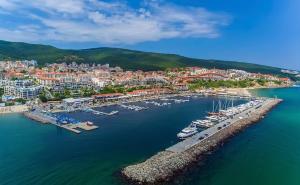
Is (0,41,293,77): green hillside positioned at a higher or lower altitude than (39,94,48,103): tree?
higher

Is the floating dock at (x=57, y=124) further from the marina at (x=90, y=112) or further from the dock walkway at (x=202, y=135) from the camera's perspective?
the dock walkway at (x=202, y=135)

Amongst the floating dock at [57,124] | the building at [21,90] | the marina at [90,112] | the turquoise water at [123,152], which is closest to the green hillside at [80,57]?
the building at [21,90]

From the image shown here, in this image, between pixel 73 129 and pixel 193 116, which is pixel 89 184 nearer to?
pixel 73 129

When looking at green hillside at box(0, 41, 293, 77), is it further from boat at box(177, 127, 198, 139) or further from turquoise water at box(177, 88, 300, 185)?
turquoise water at box(177, 88, 300, 185)

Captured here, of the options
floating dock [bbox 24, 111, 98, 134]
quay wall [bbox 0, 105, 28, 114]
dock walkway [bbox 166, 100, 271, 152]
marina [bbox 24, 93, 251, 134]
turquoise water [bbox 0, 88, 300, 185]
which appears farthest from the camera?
quay wall [bbox 0, 105, 28, 114]

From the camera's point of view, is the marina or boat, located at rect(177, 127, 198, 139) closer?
boat, located at rect(177, 127, 198, 139)

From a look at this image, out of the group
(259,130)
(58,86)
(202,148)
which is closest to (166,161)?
(202,148)

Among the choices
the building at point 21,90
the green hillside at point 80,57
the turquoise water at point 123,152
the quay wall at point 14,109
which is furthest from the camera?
the green hillside at point 80,57

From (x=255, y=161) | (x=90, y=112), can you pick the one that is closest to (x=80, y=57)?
(x=90, y=112)

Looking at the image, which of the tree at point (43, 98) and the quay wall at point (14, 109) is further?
the tree at point (43, 98)

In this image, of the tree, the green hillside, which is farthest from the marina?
the green hillside

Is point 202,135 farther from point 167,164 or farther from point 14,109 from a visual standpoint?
point 14,109
